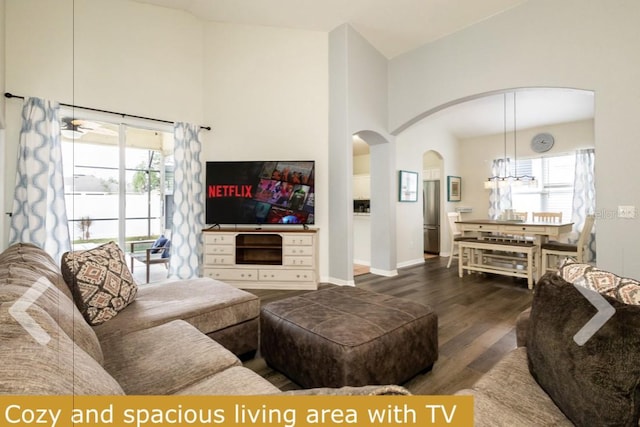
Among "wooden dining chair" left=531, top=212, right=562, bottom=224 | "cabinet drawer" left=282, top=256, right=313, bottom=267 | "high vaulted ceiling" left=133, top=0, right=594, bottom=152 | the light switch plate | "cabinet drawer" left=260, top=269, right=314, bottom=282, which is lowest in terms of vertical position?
"cabinet drawer" left=260, top=269, right=314, bottom=282

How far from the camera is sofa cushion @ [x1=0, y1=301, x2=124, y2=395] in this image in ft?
1.69

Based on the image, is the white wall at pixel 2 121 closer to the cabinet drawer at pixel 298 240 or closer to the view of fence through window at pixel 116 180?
the view of fence through window at pixel 116 180

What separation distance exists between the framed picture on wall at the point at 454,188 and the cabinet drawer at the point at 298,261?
13.9 feet

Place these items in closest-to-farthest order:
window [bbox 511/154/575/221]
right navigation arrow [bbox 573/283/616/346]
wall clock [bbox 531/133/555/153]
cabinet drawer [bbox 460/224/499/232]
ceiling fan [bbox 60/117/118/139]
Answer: right navigation arrow [bbox 573/283/616/346] < ceiling fan [bbox 60/117/118/139] < cabinet drawer [bbox 460/224/499/232] < window [bbox 511/154/575/221] < wall clock [bbox 531/133/555/153]

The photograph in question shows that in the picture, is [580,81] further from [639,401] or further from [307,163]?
[639,401]

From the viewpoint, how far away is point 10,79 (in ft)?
10.1

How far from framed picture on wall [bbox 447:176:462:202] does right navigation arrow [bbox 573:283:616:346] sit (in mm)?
6279

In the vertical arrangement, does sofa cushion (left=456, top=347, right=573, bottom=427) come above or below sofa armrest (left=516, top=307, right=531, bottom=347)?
below

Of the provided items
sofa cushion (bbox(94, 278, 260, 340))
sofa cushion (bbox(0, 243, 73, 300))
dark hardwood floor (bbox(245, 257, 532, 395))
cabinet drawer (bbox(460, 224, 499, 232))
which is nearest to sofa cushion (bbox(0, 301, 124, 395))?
sofa cushion (bbox(0, 243, 73, 300))

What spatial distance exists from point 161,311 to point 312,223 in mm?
2615

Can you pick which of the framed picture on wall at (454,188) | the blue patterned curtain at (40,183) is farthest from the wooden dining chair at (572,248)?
the blue patterned curtain at (40,183)

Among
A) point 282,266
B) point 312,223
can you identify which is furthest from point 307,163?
point 282,266

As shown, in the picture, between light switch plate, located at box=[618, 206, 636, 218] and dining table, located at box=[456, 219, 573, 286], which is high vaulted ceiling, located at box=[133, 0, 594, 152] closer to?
light switch plate, located at box=[618, 206, 636, 218]

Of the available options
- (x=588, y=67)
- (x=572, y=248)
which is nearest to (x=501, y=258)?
(x=572, y=248)
